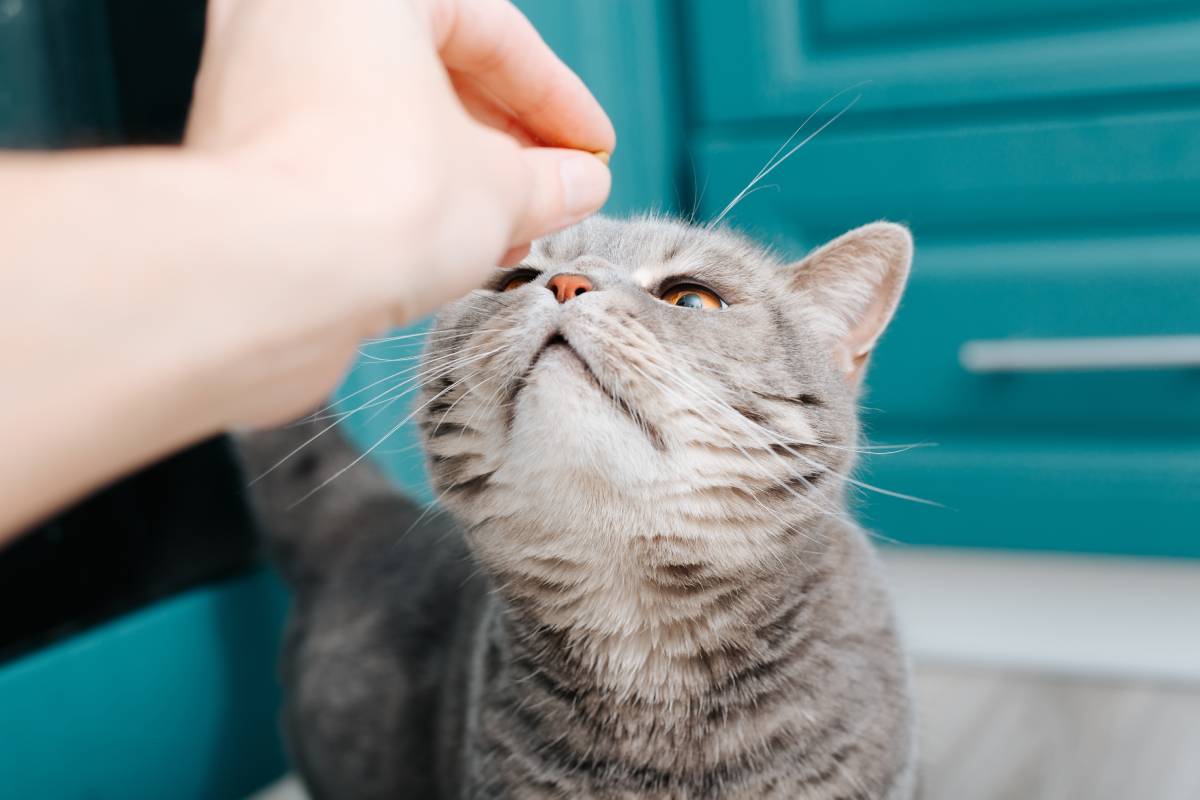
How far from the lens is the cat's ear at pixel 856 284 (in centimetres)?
82

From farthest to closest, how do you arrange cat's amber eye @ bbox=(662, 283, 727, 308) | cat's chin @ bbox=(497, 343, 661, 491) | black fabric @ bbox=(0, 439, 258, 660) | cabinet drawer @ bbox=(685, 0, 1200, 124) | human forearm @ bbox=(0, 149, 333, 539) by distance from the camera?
cabinet drawer @ bbox=(685, 0, 1200, 124) < black fabric @ bbox=(0, 439, 258, 660) < cat's amber eye @ bbox=(662, 283, 727, 308) < cat's chin @ bbox=(497, 343, 661, 491) < human forearm @ bbox=(0, 149, 333, 539)

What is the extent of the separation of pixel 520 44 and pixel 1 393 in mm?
388

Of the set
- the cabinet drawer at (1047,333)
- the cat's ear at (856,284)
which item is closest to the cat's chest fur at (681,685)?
the cat's ear at (856,284)

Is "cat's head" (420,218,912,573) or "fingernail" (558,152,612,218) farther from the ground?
"fingernail" (558,152,612,218)

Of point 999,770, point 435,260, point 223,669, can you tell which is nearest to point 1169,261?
point 999,770

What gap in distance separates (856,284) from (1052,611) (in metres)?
0.81

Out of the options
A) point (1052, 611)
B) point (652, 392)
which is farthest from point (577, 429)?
point (1052, 611)

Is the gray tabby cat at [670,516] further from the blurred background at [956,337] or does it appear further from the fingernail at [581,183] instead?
the blurred background at [956,337]

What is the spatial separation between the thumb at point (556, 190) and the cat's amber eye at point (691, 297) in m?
0.17

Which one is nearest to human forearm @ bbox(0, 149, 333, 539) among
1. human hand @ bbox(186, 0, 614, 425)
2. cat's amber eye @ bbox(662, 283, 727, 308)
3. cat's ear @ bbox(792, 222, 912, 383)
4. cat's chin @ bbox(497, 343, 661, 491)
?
human hand @ bbox(186, 0, 614, 425)

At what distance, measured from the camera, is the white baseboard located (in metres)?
1.37

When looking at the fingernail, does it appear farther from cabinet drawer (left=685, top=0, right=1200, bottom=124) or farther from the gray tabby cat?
cabinet drawer (left=685, top=0, right=1200, bottom=124)

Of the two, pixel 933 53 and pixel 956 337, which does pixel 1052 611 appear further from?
pixel 933 53

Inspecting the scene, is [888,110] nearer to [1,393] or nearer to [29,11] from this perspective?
[29,11]
